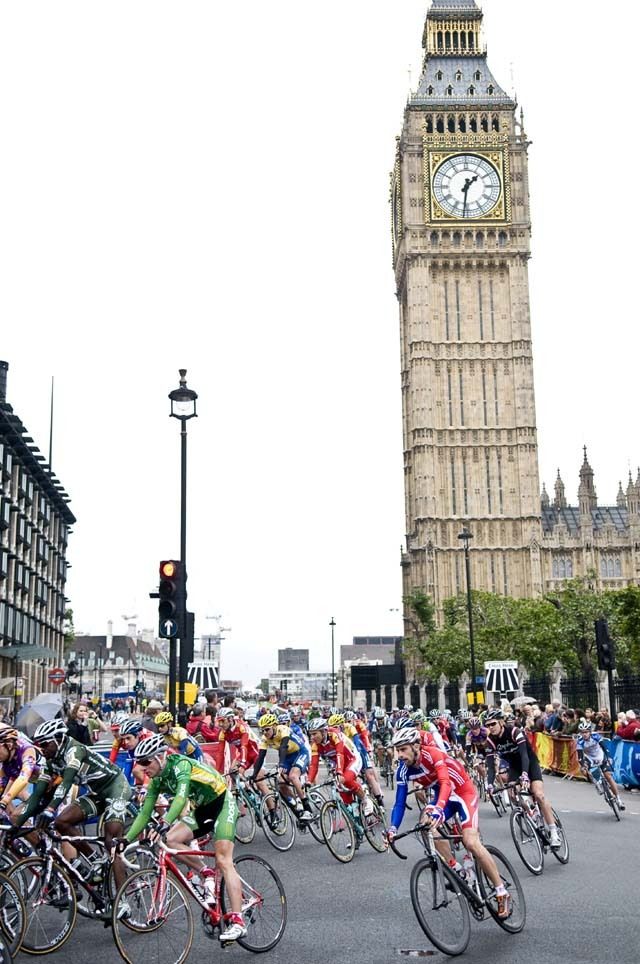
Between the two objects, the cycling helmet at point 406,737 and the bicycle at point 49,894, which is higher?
the cycling helmet at point 406,737

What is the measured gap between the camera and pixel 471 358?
96.3 metres

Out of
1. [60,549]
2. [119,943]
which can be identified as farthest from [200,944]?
[60,549]

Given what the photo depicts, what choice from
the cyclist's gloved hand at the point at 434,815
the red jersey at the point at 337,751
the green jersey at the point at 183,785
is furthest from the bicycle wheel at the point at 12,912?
the red jersey at the point at 337,751

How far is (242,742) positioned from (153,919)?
23.7 ft

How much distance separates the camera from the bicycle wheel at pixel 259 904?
348 inches

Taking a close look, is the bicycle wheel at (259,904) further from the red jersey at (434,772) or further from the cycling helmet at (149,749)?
the red jersey at (434,772)

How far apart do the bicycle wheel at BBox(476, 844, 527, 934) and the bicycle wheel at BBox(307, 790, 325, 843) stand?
5.99m

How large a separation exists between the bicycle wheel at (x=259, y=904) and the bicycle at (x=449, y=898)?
110 centimetres

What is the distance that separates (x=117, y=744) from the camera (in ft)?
44.9

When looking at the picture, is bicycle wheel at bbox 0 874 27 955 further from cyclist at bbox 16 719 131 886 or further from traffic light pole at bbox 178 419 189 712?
traffic light pole at bbox 178 419 189 712

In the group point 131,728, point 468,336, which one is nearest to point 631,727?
point 131,728

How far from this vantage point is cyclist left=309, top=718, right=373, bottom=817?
14352 millimetres

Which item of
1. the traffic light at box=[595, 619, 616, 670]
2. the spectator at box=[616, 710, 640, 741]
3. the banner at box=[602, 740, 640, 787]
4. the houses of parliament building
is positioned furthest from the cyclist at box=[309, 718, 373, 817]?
the houses of parliament building

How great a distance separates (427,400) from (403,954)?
87511 mm
